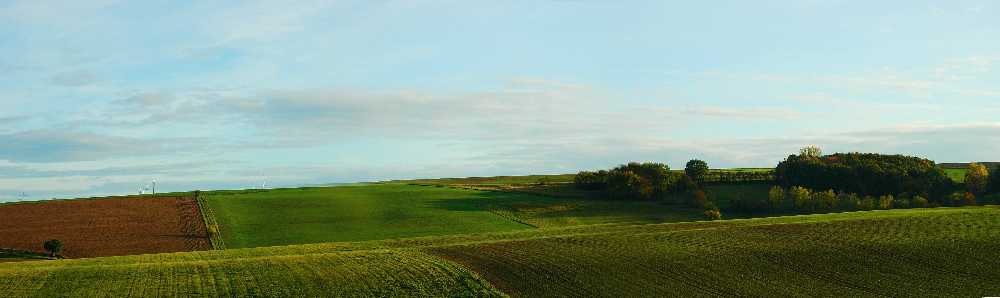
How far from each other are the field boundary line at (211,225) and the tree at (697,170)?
67.1 metres

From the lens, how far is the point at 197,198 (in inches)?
4028

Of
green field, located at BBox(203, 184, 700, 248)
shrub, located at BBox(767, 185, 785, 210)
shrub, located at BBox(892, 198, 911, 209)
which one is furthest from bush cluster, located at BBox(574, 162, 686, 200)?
shrub, located at BBox(892, 198, 911, 209)

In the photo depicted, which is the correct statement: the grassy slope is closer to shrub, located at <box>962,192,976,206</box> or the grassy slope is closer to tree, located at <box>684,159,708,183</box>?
tree, located at <box>684,159,708,183</box>

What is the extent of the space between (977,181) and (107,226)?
358 ft

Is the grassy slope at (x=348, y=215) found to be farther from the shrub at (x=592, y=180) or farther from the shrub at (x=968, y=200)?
the shrub at (x=968, y=200)

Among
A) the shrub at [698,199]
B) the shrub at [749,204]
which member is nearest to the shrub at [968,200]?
the shrub at [749,204]

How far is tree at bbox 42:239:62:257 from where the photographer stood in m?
69.0

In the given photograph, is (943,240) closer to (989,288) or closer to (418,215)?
(989,288)

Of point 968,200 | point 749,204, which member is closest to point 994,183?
point 968,200

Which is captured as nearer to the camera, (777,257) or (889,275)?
(889,275)

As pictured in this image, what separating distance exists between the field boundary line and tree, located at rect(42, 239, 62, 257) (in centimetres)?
1236

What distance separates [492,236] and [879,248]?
87.3 ft

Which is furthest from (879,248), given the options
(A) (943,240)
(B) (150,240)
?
(B) (150,240)

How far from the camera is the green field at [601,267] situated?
127ft
